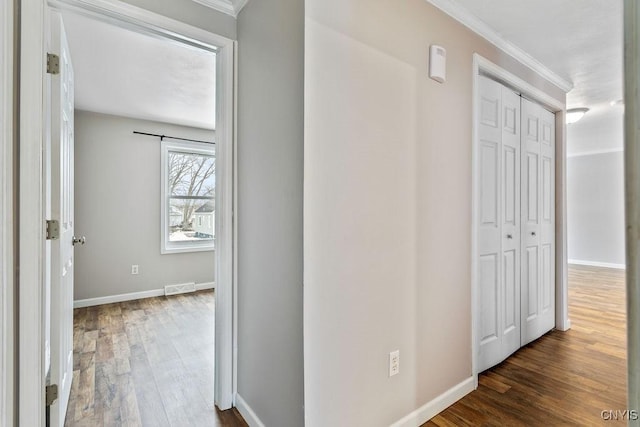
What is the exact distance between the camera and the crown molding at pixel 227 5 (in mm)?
1717

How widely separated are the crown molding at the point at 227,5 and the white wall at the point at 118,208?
295cm

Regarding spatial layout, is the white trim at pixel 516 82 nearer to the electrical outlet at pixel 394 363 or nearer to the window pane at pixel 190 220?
the electrical outlet at pixel 394 363

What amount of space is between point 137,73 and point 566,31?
134 inches

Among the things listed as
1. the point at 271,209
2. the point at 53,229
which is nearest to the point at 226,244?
the point at 271,209

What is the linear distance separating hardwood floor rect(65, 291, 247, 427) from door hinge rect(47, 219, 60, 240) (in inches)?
44.0

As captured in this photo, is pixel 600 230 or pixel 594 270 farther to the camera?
pixel 600 230

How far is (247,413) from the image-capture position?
1.70 meters

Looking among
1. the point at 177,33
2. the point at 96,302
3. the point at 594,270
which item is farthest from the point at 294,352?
the point at 594,270

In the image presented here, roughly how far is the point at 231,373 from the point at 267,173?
1.22 m

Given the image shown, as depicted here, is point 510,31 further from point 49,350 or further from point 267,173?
point 49,350

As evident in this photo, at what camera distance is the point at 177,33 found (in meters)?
1.65

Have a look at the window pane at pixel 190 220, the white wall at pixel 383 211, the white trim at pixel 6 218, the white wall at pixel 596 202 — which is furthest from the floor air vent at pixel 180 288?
the white wall at pixel 596 202

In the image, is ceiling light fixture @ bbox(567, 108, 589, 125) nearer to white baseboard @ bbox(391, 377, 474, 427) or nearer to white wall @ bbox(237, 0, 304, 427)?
white baseboard @ bbox(391, 377, 474, 427)

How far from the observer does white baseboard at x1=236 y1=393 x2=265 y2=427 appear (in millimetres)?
1605
